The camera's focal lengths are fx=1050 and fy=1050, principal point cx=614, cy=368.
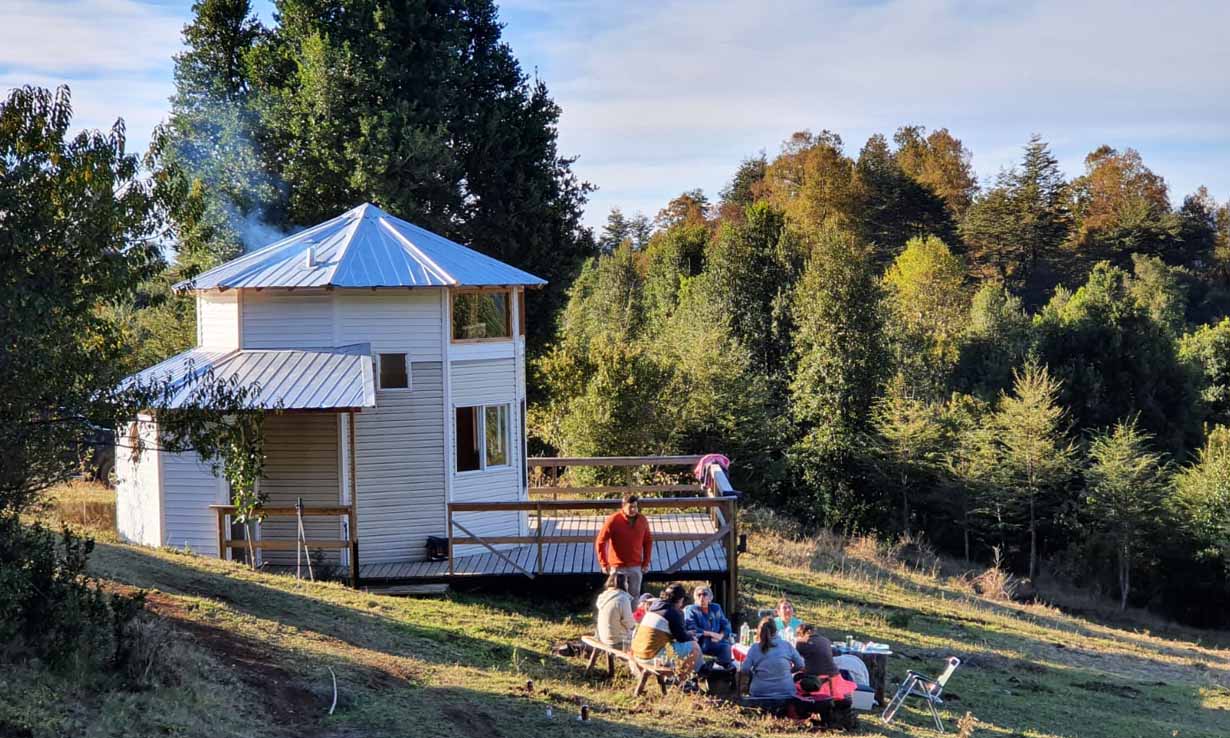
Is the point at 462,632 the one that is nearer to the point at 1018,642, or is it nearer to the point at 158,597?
the point at 158,597

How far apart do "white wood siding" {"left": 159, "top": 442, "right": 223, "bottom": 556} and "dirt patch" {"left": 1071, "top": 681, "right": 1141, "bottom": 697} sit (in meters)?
14.1

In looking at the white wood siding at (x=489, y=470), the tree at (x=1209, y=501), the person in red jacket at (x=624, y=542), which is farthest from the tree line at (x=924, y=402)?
the person in red jacket at (x=624, y=542)

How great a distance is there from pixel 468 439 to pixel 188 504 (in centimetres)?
464

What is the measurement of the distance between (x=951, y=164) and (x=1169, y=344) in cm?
3241

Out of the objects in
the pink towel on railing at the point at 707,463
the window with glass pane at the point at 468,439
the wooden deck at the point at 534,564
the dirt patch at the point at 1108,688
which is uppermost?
the window with glass pane at the point at 468,439

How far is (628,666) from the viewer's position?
1263 cm

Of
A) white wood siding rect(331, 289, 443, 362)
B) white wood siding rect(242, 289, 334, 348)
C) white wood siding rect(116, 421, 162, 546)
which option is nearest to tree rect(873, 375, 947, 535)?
white wood siding rect(331, 289, 443, 362)

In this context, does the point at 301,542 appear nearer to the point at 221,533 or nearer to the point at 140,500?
the point at 221,533

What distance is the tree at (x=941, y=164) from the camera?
7412 cm

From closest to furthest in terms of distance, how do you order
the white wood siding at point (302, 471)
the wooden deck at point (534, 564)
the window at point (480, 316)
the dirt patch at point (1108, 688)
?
the wooden deck at point (534, 564) < the dirt patch at point (1108, 688) < the white wood siding at point (302, 471) < the window at point (480, 316)

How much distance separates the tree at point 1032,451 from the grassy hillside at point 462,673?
48.0 ft

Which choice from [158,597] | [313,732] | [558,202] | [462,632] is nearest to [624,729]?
[313,732]

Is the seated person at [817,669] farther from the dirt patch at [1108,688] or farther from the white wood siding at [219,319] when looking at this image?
the white wood siding at [219,319]

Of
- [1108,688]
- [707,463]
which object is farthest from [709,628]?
[1108,688]
